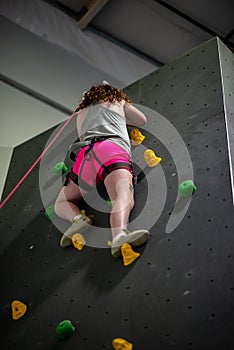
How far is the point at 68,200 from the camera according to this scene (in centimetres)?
212

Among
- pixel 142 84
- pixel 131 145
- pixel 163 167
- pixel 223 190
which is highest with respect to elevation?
pixel 142 84

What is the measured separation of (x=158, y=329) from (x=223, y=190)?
1.81 ft

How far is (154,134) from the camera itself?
2.17 meters

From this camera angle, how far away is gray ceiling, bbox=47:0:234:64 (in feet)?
11.8

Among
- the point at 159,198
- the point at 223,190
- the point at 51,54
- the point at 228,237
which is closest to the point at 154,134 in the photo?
the point at 159,198

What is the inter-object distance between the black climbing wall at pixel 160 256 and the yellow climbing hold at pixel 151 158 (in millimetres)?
26

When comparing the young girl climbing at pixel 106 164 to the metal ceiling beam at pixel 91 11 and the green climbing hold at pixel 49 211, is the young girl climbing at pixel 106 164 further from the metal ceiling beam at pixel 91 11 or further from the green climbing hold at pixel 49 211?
the metal ceiling beam at pixel 91 11

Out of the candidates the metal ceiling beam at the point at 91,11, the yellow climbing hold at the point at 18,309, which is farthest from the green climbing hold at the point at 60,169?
the metal ceiling beam at the point at 91,11

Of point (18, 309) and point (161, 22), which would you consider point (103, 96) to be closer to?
point (18, 309)

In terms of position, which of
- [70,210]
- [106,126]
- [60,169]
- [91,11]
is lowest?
[70,210]

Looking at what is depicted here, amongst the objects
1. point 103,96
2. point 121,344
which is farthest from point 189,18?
point 121,344

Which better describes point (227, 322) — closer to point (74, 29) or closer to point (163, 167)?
point (163, 167)

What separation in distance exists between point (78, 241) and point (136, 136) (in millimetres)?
611

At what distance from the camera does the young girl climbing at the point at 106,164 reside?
1842 mm
